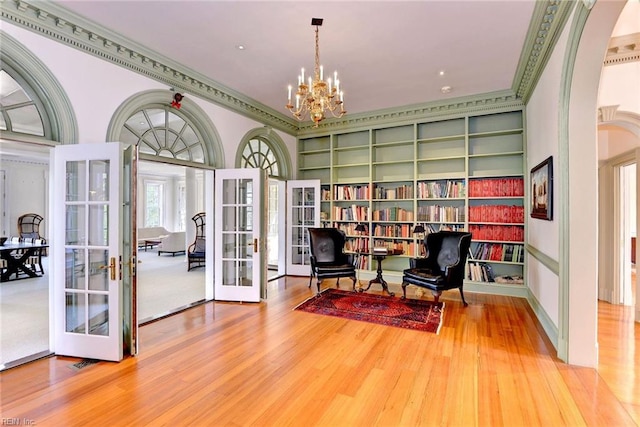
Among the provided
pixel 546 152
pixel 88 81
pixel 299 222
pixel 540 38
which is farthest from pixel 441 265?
pixel 88 81

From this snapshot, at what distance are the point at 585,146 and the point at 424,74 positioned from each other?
2329 millimetres

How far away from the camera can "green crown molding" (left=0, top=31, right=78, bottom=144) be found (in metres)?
2.70

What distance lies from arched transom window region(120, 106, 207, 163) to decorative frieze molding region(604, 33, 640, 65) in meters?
5.14

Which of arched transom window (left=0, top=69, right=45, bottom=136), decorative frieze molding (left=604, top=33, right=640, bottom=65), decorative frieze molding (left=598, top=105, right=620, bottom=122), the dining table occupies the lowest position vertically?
the dining table

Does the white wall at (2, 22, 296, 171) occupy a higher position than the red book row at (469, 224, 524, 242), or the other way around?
the white wall at (2, 22, 296, 171)

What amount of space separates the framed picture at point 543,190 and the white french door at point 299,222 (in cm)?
377

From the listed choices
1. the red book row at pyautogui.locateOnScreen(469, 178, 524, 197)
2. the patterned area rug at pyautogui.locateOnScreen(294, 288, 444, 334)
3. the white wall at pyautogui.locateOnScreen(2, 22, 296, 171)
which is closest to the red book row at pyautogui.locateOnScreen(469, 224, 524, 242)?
the red book row at pyautogui.locateOnScreen(469, 178, 524, 197)

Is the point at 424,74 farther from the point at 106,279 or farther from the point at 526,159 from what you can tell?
the point at 106,279

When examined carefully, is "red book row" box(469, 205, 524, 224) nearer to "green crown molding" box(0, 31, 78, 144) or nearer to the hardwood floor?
the hardwood floor

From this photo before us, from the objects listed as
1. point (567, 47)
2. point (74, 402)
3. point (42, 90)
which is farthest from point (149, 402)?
point (567, 47)

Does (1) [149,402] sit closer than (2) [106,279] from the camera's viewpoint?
Yes

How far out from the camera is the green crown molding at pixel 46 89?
2697mm

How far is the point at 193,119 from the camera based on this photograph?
14.8 feet

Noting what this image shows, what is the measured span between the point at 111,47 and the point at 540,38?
4.65 metres
